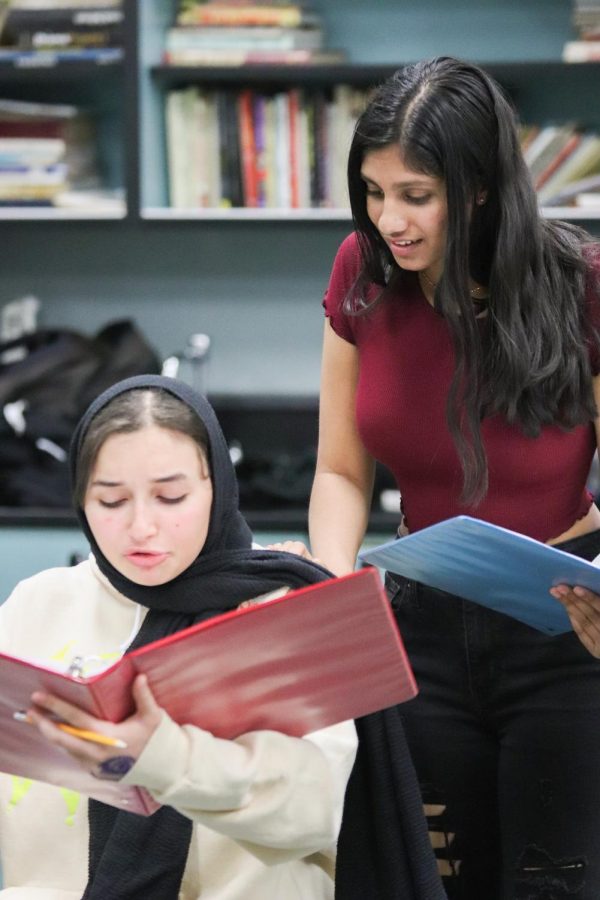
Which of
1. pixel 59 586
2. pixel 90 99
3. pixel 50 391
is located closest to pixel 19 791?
pixel 59 586

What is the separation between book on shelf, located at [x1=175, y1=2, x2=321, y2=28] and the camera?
10.7ft

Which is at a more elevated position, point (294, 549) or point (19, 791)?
point (294, 549)


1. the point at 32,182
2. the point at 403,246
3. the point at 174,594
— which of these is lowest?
the point at 32,182

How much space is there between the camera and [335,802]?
1.42 meters

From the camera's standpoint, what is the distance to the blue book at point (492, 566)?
1.40 meters

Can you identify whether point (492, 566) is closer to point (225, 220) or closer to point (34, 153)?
point (225, 220)

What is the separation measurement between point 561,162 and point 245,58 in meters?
0.79

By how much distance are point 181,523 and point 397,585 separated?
351 millimetres

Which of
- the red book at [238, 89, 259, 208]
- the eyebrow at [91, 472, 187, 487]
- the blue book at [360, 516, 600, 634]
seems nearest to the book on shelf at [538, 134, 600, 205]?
the red book at [238, 89, 259, 208]

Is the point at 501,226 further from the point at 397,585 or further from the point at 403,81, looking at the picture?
the point at 397,585

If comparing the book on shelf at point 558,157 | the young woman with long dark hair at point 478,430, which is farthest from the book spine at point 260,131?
the young woman with long dark hair at point 478,430

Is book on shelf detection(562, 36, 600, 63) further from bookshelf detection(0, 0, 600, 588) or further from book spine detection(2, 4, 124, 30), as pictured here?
book spine detection(2, 4, 124, 30)

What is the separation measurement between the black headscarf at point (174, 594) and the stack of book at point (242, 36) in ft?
6.06

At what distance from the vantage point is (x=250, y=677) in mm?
1312
